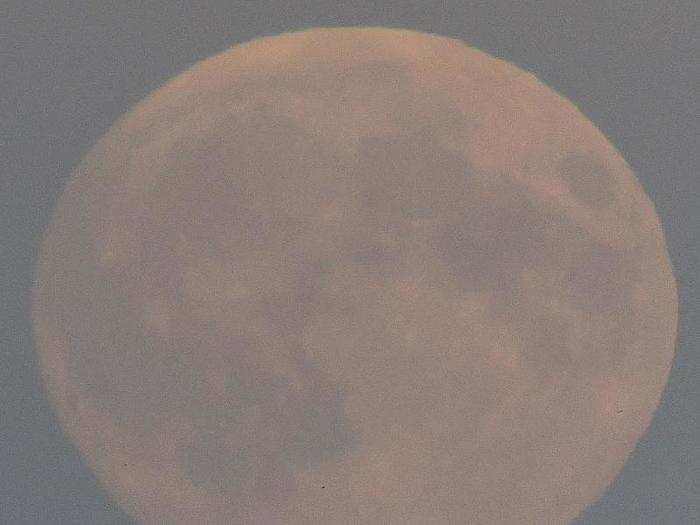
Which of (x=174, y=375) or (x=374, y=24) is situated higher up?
(x=374, y=24)

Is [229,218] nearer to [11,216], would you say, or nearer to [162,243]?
[162,243]

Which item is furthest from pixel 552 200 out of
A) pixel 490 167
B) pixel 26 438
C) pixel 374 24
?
pixel 26 438

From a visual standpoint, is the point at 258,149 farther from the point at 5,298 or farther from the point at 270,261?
the point at 5,298

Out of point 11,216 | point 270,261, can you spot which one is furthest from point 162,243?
point 11,216

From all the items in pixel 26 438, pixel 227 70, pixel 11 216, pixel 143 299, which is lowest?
pixel 26 438

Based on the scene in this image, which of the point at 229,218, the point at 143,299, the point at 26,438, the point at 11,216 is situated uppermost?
the point at 11,216

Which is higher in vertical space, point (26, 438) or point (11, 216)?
point (11, 216)
